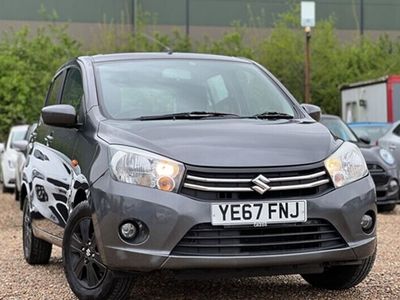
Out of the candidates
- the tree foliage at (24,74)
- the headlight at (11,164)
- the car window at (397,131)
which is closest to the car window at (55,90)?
the car window at (397,131)

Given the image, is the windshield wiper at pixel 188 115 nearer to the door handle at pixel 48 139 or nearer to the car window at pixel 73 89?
the car window at pixel 73 89

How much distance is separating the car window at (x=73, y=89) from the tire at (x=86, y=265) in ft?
3.26

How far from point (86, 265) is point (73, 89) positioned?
5.45ft

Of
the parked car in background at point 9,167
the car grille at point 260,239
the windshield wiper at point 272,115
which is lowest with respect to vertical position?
the parked car in background at point 9,167

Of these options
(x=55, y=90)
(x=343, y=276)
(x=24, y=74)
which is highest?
(x=55, y=90)

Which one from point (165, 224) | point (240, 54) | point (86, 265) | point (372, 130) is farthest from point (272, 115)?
point (240, 54)

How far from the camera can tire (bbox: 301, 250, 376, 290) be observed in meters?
5.04

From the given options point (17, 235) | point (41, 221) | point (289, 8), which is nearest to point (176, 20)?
point (289, 8)

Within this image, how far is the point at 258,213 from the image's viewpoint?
4.32 m

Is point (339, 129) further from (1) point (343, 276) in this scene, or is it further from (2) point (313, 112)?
(1) point (343, 276)

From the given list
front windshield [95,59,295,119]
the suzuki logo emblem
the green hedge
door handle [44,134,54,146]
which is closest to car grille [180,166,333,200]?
the suzuki logo emblem

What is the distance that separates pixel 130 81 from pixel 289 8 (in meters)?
30.8

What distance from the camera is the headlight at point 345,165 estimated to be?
4551 mm

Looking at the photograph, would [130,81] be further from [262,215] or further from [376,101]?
[376,101]
